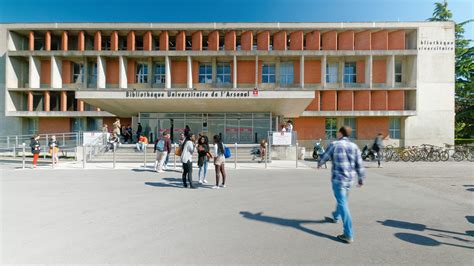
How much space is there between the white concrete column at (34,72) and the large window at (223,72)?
18743 millimetres

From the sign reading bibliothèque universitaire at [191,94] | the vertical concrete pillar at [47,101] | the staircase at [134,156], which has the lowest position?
the staircase at [134,156]

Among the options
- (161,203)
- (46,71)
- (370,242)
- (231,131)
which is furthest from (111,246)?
(46,71)

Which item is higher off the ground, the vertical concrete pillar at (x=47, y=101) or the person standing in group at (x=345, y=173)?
the vertical concrete pillar at (x=47, y=101)

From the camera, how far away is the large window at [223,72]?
2377cm

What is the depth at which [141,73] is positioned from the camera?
78.6 feet

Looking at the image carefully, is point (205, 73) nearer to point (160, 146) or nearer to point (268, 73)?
point (268, 73)

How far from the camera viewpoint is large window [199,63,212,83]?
2378cm

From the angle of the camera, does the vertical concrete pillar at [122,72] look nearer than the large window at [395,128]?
Yes

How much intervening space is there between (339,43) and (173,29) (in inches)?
688

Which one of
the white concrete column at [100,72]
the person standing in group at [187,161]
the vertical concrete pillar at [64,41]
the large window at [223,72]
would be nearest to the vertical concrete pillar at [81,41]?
the vertical concrete pillar at [64,41]

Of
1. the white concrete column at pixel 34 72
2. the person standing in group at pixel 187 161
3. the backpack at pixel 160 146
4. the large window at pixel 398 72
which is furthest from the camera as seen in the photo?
the large window at pixel 398 72

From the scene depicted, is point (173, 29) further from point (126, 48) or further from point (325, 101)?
point (325, 101)

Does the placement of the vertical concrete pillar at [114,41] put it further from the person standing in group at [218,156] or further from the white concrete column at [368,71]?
the white concrete column at [368,71]

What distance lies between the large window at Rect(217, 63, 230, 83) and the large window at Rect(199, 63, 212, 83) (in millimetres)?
968
